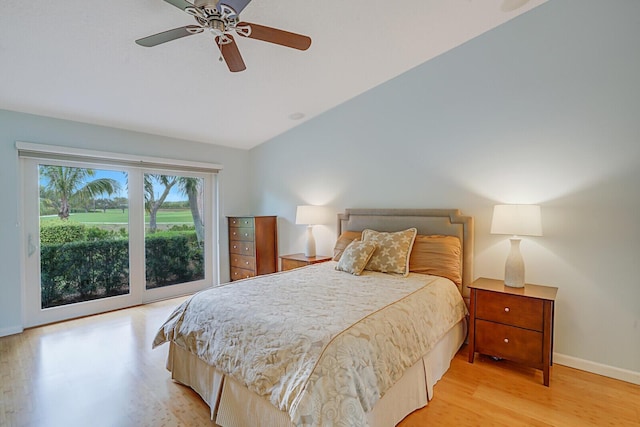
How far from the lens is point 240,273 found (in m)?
4.77

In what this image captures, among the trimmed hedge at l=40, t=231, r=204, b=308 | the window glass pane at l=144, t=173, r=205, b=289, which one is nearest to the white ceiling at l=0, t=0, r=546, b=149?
the window glass pane at l=144, t=173, r=205, b=289

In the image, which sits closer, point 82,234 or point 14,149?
point 14,149

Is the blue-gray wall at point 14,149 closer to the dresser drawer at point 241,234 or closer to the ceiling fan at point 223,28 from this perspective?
the dresser drawer at point 241,234

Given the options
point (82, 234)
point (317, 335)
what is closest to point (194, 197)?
point (82, 234)

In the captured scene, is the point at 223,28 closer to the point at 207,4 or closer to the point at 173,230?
the point at 207,4

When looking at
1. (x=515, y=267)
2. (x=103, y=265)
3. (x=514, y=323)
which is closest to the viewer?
(x=514, y=323)

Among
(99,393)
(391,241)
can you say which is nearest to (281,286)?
(391,241)

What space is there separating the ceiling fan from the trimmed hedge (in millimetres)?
2878

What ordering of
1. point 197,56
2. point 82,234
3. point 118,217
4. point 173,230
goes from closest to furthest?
1. point 197,56
2. point 82,234
3. point 118,217
4. point 173,230

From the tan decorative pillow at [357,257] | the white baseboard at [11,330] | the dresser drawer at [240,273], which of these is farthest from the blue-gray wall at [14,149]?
the tan decorative pillow at [357,257]

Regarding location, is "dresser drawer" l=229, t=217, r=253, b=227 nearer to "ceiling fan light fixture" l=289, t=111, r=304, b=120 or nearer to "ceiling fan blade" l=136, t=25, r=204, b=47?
"ceiling fan light fixture" l=289, t=111, r=304, b=120

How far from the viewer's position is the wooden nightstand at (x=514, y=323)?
7.32 ft

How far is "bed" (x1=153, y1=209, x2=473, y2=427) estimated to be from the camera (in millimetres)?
1402

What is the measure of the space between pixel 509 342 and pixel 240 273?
3609 millimetres
